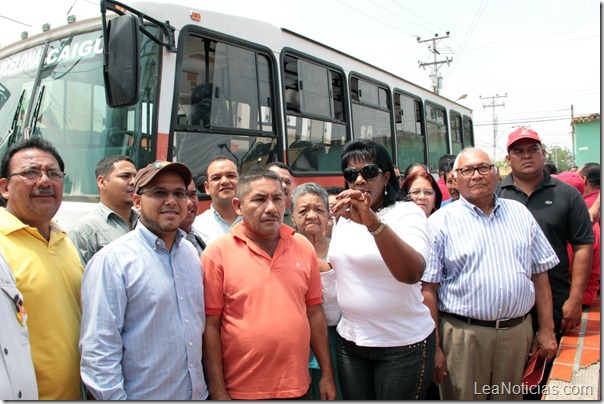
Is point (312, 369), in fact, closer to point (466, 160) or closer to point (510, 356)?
point (510, 356)

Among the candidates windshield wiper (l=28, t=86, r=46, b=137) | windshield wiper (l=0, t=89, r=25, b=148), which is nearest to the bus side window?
windshield wiper (l=28, t=86, r=46, b=137)

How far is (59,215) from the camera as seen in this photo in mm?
3750

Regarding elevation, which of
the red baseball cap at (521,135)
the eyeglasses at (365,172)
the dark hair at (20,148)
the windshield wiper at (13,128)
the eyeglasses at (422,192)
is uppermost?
the windshield wiper at (13,128)

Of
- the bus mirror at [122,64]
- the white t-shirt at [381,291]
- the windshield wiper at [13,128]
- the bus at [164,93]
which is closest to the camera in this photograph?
the white t-shirt at [381,291]

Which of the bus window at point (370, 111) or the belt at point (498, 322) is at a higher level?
the bus window at point (370, 111)

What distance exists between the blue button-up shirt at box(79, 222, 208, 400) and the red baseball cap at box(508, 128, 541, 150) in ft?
7.97

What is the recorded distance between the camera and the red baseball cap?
3178 mm

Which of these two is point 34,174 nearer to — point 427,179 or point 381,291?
point 381,291

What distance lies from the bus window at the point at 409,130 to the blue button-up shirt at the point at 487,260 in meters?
4.62

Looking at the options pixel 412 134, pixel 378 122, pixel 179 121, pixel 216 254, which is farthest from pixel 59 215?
pixel 412 134

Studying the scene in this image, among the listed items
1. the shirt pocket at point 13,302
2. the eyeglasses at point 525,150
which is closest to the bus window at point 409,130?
the eyeglasses at point 525,150

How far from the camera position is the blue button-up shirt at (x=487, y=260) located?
2.57 m

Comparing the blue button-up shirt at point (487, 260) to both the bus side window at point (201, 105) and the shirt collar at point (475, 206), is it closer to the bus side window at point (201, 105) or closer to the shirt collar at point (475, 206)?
the shirt collar at point (475, 206)

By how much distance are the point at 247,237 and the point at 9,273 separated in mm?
1004
